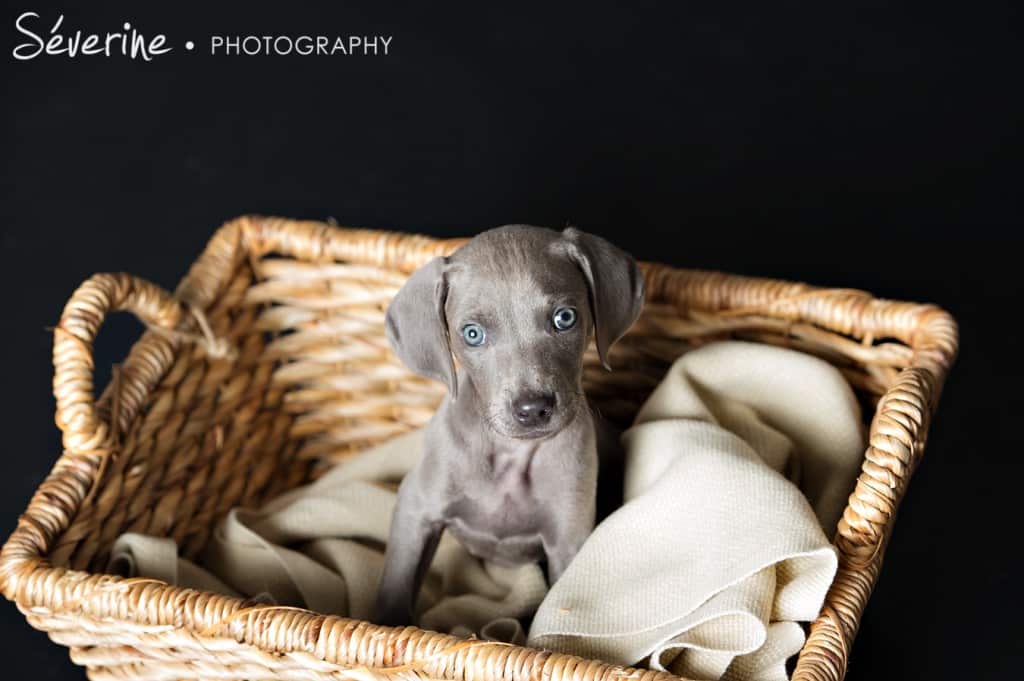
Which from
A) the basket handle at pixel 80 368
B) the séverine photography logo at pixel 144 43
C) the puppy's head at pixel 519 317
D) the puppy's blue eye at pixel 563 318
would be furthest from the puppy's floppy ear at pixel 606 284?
the séverine photography logo at pixel 144 43

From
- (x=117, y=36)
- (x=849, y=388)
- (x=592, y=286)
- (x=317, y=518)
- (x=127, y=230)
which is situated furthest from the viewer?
(x=117, y=36)

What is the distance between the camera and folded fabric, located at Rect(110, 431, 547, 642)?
3312mm

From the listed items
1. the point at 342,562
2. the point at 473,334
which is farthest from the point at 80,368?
the point at 473,334

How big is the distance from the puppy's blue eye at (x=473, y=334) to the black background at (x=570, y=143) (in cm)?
222

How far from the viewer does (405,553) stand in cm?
323

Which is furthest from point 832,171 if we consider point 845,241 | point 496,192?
point 496,192

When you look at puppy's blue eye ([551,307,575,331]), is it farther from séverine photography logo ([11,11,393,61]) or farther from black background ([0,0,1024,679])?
séverine photography logo ([11,11,393,61])

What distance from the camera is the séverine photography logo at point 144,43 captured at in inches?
215

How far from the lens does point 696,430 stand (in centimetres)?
316

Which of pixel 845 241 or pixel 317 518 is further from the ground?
pixel 845 241

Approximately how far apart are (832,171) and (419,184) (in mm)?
1640

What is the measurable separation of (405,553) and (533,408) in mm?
668

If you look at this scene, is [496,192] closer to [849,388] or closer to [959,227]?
[959,227]

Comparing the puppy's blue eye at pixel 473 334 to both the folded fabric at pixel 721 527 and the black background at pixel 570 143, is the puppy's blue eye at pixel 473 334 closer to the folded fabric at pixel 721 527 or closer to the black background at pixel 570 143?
the folded fabric at pixel 721 527
